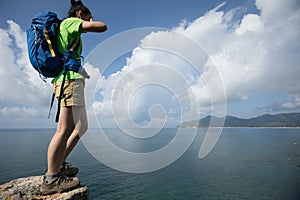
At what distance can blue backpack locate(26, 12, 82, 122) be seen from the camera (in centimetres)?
244

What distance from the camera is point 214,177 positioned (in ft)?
116

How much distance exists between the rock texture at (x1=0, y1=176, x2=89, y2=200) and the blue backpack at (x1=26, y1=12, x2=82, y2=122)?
1.42 m

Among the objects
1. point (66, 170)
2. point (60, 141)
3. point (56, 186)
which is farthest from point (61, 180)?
point (60, 141)

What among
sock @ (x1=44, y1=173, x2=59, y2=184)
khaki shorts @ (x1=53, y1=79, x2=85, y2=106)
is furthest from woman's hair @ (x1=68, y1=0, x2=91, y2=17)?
sock @ (x1=44, y1=173, x2=59, y2=184)

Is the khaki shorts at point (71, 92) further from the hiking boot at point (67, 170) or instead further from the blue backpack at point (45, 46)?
the hiking boot at point (67, 170)

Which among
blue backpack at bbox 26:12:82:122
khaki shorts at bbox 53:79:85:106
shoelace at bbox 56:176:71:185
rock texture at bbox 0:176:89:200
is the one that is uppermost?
blue backpack at bbox 26:12:82:122

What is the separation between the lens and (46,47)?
2.46 m

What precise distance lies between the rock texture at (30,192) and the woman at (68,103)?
92 mm

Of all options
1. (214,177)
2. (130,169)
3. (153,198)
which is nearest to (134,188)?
(153,198)

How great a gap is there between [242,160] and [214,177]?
1854 centimetres

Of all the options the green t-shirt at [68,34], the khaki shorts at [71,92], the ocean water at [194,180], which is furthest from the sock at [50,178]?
the ocean water at [194,180]

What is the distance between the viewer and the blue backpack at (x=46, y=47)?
2438 mm

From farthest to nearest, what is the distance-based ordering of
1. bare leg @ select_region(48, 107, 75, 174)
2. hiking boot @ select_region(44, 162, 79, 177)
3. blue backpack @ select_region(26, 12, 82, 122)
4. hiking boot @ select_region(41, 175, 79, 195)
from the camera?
hiking boot @ select_region(44, 162, 79, 177) → hiking boot @ select_region(41, 175, 79, 195) → bare leg @ select_region(48, 107, 75, 174) → blue backpack @ select_region(26, 12, 82, 122)

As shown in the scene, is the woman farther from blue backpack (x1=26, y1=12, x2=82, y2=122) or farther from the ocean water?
the ocean water
